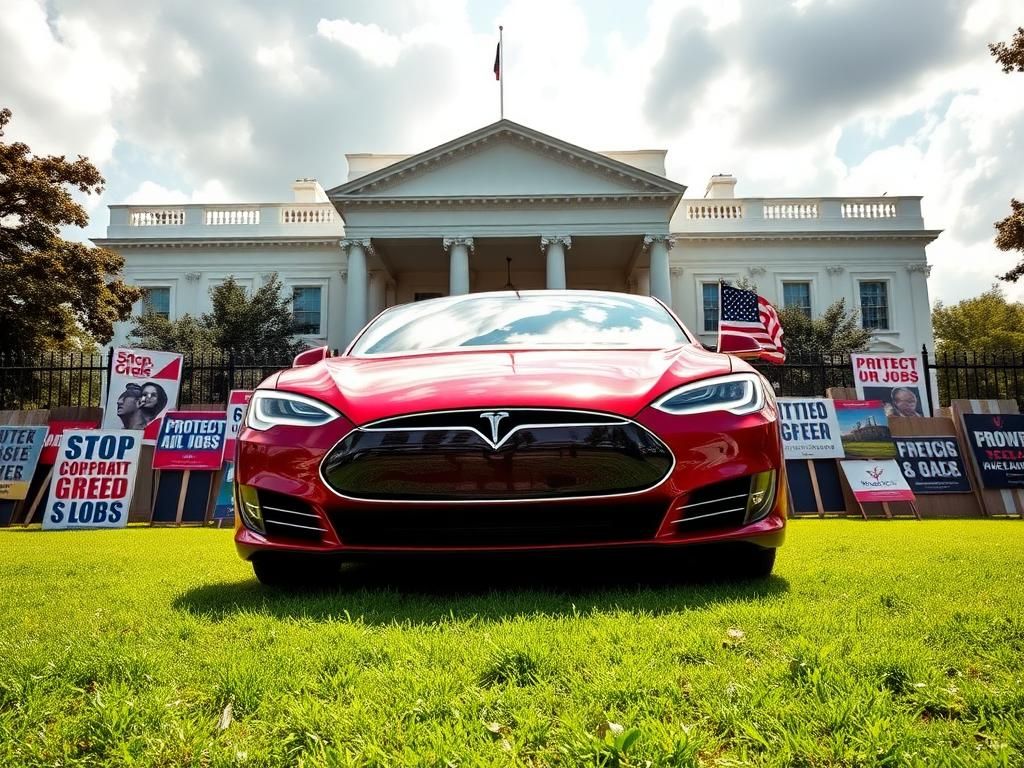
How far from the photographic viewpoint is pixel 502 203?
26.6m

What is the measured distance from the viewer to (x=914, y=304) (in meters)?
29.1

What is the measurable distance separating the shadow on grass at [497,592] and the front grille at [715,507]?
0.15m

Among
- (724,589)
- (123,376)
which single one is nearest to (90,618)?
(724,589)

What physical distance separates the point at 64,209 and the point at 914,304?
3242 centimetres

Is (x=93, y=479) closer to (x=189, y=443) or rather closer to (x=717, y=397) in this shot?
(x=189, y=443)

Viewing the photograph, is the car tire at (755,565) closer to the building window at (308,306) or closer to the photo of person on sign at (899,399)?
the photo of person on sign at (899,399)

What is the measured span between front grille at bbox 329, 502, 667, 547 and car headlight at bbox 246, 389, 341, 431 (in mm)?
382

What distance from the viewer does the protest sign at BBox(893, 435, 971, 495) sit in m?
8.39

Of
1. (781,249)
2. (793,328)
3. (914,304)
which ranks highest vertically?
(781,249)

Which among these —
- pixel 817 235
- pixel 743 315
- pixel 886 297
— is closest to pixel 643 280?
pixel 817 235

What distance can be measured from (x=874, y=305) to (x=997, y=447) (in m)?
23.9

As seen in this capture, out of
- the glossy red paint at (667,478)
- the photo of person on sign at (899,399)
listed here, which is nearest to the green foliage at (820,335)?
the photo of person on sign at (899,399)

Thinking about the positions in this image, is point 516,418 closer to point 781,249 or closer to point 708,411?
point 708,411

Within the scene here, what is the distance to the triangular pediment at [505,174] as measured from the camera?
25.9 meters
